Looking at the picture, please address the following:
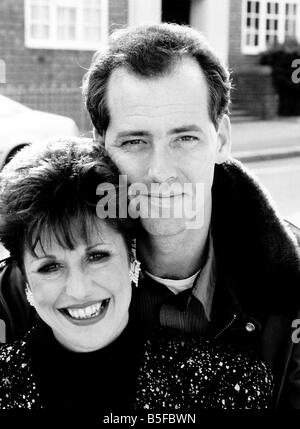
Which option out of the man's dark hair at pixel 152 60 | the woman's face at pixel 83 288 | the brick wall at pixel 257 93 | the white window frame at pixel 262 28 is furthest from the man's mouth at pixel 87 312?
the white window frame at pixel 262 28

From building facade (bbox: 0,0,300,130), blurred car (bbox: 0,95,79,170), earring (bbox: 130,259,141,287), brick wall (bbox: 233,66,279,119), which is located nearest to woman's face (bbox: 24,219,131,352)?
earring (bbox: 130,259,141,287)

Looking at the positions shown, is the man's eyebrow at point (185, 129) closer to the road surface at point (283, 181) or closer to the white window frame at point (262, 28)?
the road surface at point (283, 181)

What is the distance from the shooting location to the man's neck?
7.78 feet

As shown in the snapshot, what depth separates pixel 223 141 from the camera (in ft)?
8.24

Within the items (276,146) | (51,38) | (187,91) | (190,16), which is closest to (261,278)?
(187,91)

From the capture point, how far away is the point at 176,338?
2018 millimetres

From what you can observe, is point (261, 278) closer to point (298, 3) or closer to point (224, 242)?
point (224, 242)

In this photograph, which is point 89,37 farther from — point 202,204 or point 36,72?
point 202,204

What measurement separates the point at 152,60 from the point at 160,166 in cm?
38

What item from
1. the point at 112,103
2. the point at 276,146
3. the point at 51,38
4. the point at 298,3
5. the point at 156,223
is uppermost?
the point at 298,3

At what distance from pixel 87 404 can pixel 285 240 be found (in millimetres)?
867

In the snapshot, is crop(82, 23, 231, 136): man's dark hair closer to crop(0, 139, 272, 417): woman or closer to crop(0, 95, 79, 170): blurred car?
crop(0, 139, 272, 417): woman

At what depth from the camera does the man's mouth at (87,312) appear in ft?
6.43

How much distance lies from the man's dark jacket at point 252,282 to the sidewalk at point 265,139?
8.48m
